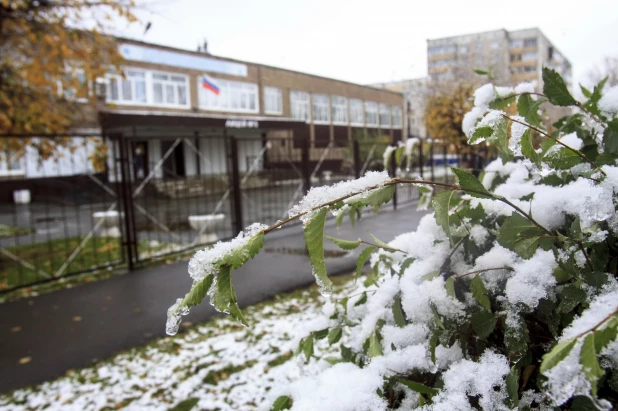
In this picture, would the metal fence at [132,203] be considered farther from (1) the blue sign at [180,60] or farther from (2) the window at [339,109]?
(2) the window at [339,109]

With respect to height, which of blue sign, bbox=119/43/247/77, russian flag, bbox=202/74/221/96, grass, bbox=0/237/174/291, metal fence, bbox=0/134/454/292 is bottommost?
grass, bbox=0/237/174/291

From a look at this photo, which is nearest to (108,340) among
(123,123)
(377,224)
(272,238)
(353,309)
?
(353,309)

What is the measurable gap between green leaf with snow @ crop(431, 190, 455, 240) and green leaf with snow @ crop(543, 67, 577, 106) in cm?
39

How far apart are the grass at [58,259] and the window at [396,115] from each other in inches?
1552

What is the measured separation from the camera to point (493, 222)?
1.11 metres

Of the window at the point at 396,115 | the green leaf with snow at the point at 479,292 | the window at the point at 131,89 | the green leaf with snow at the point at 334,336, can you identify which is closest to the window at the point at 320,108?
the window at the point at 396,115

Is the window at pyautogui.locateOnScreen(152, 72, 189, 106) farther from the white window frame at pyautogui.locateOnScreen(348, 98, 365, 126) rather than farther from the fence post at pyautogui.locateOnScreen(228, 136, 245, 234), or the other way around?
the fence post at pyautogui.locateOnScreen(228, 136, 245, 234)

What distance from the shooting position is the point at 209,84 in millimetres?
29953

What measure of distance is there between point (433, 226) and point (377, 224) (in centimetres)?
765

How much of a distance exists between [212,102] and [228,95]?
1.36 metres

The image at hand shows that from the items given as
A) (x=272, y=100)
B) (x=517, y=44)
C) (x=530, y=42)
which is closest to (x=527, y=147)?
(x=530, y=42)

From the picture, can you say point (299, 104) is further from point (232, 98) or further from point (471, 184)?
point (471, 184)

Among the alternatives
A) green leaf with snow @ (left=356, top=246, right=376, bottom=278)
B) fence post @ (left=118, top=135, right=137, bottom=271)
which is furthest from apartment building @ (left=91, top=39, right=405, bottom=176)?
green leaf with snow @ (left=356, top=246, right=376, bottom=278)

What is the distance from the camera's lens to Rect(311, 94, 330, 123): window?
38.2m
